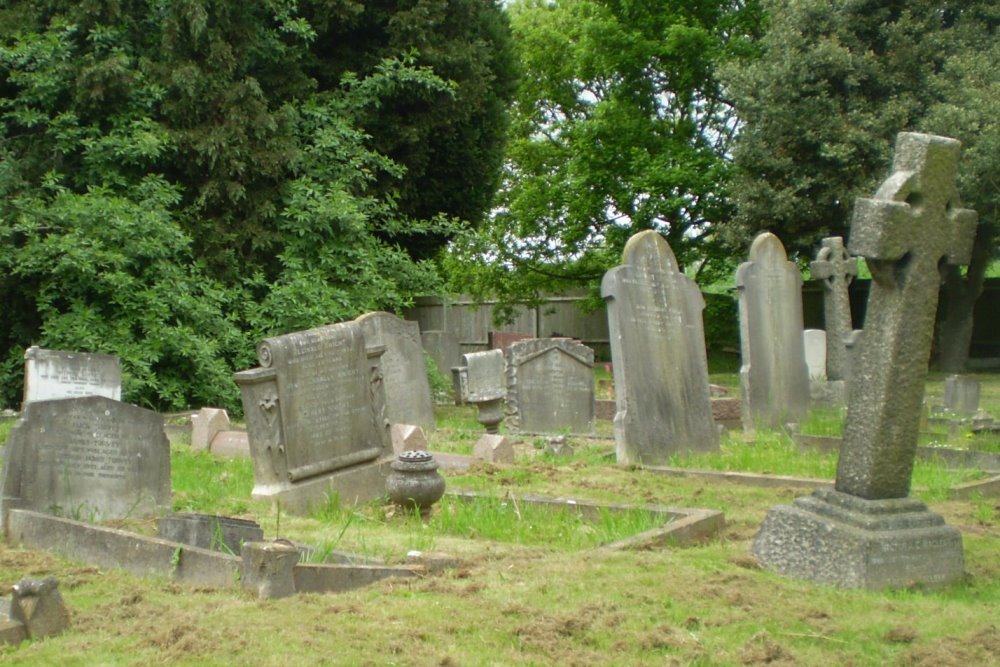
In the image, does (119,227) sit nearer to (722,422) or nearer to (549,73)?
(722,422)

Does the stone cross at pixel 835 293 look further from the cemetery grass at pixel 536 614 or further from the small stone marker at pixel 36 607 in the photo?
the small stone marker at pixel 36 607

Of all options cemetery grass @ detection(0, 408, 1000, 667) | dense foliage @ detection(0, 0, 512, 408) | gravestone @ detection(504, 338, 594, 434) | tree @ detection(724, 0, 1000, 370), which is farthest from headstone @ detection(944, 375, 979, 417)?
tree @ detection(724, 0, 1000, 370)

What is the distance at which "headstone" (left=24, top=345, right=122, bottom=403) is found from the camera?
1270 centimetres

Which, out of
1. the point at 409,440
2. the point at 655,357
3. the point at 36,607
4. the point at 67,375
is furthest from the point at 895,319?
the point at 67,375

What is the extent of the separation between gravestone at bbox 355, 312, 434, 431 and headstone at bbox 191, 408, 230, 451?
2213 millimetres

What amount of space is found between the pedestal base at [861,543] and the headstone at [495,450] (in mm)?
5006

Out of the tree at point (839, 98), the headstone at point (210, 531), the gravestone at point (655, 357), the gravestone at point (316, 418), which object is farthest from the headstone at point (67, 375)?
the tree at point (839, 98)

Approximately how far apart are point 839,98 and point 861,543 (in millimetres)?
21356

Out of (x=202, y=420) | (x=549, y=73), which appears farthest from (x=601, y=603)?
(x=549, y=73)

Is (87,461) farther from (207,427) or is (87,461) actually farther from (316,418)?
(207,427)

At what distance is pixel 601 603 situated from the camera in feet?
19.3

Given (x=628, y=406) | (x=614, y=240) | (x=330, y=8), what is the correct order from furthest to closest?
(x=614, y=240) → (x=330, y=8) → (x=628, y=406)

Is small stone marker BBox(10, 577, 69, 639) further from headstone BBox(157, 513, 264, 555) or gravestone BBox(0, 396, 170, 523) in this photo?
gravestone BBox(0, 396, 170, 523)

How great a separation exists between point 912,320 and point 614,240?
26.0 meters
